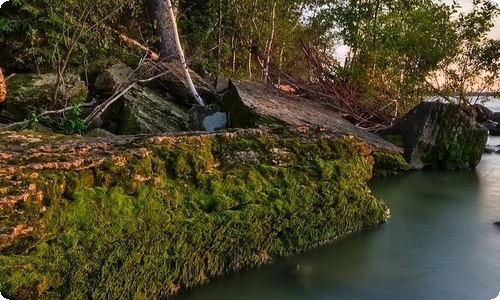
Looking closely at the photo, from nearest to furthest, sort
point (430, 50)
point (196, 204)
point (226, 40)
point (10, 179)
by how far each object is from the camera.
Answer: point (10, 179), point (196, 204), point (430, 50), point (226, 40)

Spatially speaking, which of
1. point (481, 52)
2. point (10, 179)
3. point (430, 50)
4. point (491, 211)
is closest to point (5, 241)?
point (10, 179)

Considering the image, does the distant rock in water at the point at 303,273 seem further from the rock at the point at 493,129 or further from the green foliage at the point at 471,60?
the rock at the point at 493,129

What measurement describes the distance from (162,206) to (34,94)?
175 inches

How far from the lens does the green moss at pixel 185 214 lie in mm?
2924

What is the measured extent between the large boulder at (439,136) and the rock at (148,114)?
456 cm

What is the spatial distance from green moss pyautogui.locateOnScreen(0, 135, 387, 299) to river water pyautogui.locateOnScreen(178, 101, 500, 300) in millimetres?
174

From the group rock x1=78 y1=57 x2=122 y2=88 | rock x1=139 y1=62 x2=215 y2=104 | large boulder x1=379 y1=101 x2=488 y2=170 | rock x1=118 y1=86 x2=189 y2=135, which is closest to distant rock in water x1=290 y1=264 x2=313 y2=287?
rock x1=118 y1=86 x2=189 y2=135

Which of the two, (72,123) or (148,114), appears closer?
(72,123)

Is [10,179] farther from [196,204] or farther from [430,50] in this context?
[430,50]

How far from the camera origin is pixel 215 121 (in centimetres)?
729

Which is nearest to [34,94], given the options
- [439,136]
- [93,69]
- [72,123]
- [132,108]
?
[72,123]

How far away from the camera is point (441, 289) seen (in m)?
3.96

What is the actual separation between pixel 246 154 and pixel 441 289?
6.61 ft

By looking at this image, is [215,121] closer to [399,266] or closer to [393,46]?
[399,266]
